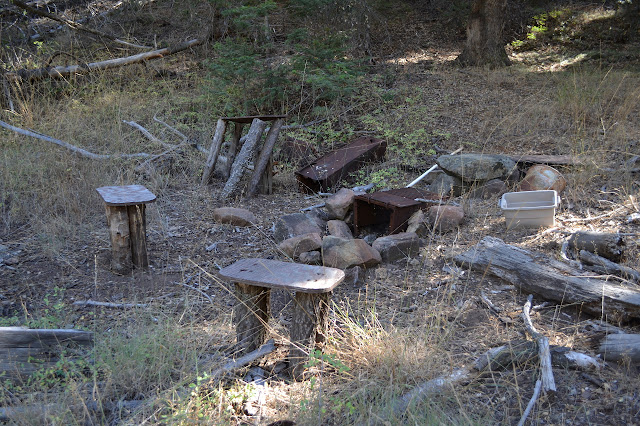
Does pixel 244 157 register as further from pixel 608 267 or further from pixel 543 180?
pixel 608 267

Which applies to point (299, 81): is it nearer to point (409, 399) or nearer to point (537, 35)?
point (537, 35)

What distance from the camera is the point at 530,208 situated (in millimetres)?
4500

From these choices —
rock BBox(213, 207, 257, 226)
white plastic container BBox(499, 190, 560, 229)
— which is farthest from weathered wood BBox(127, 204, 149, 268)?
white plastic container BBox(499, 190, 560, 229)

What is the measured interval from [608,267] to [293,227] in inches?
98.0

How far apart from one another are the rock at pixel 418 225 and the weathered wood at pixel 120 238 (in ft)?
7.84

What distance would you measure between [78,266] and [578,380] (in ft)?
12.2

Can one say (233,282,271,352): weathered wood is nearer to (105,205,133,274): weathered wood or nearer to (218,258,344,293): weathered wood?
(218,258,344,293): weathered wood

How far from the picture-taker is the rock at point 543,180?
5.31m

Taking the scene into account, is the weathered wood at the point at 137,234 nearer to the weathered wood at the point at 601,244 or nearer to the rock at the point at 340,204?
the rock at the point at 340,204

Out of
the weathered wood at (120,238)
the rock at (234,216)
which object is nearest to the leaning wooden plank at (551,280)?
the rock at (234,216)

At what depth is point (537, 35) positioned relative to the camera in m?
11.0

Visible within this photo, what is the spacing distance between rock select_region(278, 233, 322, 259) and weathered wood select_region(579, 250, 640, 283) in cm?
200

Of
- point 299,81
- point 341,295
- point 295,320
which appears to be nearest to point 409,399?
point 295,320

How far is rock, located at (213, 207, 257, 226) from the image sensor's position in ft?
16.8
